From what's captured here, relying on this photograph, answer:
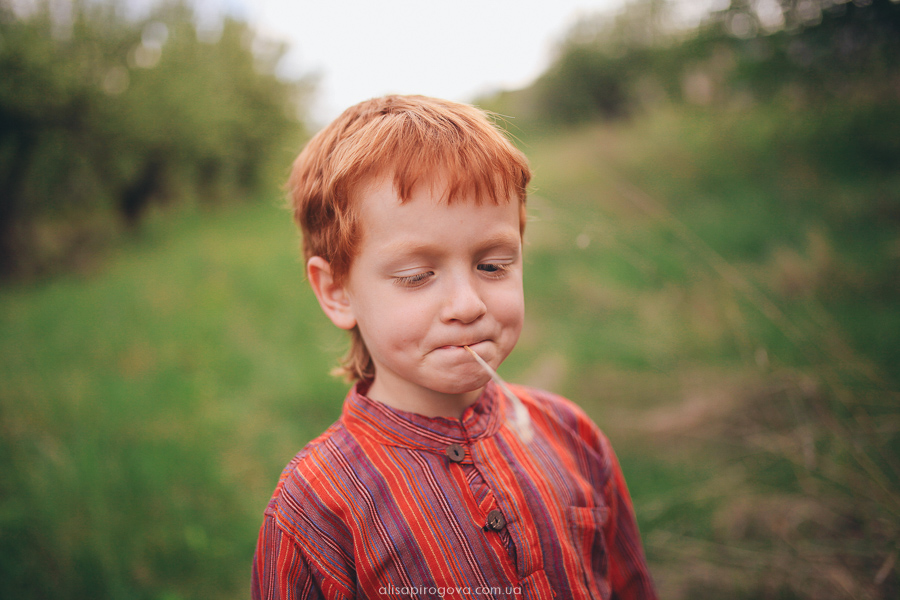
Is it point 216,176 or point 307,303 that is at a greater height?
point 216,176

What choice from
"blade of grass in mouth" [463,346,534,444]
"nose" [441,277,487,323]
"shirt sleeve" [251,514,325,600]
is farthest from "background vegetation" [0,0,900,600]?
"shirt sleeve" [251,514,325,600]

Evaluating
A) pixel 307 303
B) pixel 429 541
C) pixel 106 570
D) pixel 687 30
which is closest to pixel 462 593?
pixel 429 541

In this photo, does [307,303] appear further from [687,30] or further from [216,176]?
[216,176]

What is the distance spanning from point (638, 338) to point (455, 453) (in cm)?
337

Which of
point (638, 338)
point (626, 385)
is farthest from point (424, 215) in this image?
point (638, 338)

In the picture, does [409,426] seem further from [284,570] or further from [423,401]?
[284,570]

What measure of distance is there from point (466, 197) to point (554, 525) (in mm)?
767

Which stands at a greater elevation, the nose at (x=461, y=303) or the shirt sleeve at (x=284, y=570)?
the nose at (x=461, y=303)

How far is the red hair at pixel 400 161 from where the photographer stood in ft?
3.50

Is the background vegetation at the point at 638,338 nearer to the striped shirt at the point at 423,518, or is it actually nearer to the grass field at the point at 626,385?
the grass field at the point at 626,385

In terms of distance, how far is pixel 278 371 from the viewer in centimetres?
440

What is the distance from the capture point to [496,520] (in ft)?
3.59

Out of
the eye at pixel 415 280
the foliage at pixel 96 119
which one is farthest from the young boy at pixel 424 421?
the foliage at pixel 96 119

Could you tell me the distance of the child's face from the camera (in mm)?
1055
